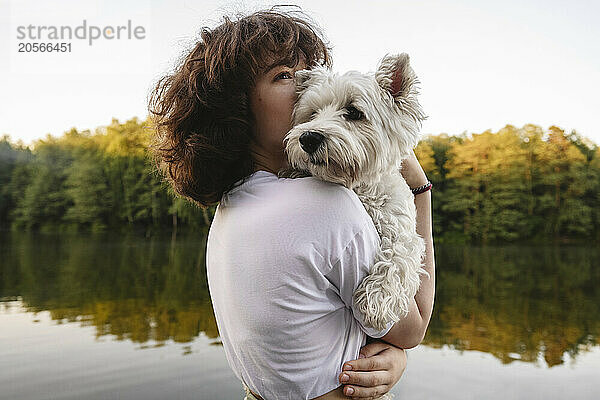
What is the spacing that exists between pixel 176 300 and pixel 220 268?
24546 millimetres

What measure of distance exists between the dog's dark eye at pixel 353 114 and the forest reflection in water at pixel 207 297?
60.3 feet

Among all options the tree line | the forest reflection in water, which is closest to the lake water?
the forest reflection in water

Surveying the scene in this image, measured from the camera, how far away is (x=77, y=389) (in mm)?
14750

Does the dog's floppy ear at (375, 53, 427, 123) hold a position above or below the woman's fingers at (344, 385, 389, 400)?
above

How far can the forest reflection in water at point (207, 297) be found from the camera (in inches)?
869

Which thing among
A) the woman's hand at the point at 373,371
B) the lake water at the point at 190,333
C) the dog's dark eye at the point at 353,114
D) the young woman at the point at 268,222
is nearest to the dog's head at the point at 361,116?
the dog's dark eye at the point at 353,114

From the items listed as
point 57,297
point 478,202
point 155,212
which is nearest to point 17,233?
point 155,212

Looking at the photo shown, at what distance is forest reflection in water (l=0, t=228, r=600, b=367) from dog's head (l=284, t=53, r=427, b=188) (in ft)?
60.3

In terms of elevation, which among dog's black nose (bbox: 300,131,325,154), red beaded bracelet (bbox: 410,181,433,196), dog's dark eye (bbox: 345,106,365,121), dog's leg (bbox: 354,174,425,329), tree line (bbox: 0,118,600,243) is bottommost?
tree line (bbox: 0,118,600,243)

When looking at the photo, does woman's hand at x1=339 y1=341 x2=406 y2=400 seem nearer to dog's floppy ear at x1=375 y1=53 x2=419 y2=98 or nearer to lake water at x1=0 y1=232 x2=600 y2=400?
dog's floppy ear at x1=375 y1=53 x2=419 y2=98

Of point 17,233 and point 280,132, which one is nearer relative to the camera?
point 280,132

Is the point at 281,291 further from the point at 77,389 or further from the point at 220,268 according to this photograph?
the point at 77,389

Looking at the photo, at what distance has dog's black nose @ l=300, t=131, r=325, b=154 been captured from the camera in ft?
6.46

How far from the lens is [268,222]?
175cm
